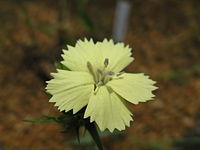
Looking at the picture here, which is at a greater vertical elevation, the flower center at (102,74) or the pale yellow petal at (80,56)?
the pale yellow petal at (80,56)

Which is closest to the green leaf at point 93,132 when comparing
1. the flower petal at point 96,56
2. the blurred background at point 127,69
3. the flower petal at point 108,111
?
the flower petal at point 108,111

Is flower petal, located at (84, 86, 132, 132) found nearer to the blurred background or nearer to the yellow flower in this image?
the yellow flower

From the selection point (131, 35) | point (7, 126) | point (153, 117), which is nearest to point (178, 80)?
point (153, 117)

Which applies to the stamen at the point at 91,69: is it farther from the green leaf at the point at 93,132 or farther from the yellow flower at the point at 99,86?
the green leaf at the point at 93,132

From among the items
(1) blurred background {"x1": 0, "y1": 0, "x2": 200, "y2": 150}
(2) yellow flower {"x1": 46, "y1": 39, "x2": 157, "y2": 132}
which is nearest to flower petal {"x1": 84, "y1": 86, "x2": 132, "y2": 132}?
(2) yellow flower {"x1": 46, "y1": 39, "x2": 157, "y2": 132}

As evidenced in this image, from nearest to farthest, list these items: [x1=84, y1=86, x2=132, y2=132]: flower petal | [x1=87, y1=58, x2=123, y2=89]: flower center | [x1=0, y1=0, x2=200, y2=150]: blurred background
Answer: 1. [x1=84, y1=86, x2=132, y2=132]: flower petal
2. [x1=87, y1=58, x2=123, y2=89]: flower center
3. [x1=0, y1=0, x2=200, y2=150]: blurred background

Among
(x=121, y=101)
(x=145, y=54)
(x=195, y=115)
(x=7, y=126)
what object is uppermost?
(x=145, y=54)

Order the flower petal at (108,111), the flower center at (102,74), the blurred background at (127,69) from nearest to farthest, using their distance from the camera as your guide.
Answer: the flower petal at (108,111) → the flower center at (102,74) → the blurred background at (127,69)

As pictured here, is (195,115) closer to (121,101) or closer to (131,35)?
(131,35)
